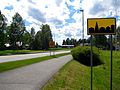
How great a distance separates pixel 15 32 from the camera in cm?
9406

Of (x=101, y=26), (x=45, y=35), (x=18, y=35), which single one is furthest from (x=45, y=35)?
(x=101, y=26)

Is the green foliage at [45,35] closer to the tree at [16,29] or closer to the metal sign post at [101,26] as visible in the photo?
the tree at [16,29]

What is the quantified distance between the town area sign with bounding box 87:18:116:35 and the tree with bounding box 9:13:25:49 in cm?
8495

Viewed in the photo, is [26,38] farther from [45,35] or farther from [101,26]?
[101,26]

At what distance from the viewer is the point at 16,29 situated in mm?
93812

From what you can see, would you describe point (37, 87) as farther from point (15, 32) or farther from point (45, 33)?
point (45, 33)

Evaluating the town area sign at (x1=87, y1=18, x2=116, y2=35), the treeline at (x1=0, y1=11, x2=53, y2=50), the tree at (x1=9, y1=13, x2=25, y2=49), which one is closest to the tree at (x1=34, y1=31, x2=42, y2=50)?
the treeline at (x1=0, y1=11, x2=53, y2=50)

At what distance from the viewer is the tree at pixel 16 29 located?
307ft

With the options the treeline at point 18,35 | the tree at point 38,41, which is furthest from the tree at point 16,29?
the tree at point 38,41

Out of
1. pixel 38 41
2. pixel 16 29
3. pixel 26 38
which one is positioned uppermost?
pixel 16 29

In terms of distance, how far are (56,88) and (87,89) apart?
217cm

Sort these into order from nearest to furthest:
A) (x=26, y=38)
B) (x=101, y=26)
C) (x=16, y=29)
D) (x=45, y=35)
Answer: (x=101, y=26) < (x=16, y=29) < (x=26, y=38) < (x=45, y=35)

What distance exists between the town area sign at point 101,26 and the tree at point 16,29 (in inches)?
3344

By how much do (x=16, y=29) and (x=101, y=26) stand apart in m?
85.9
